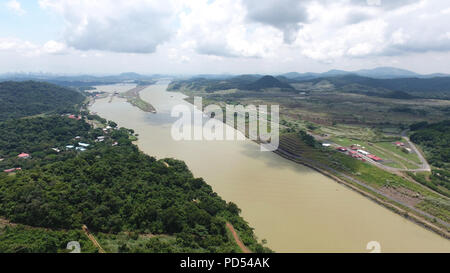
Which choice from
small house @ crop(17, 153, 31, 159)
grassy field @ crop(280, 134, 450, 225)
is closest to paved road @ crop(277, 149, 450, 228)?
grassy field @ crop(280, 134, 450, 225)

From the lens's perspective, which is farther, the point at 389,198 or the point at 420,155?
the point at 420,155

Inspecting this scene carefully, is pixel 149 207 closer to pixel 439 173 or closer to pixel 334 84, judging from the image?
pixel 439 173

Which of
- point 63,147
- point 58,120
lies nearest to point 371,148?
point 63,147

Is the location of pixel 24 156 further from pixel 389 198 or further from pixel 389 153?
pixel 389 153

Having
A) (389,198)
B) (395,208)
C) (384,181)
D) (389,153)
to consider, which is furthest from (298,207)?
(389,153)

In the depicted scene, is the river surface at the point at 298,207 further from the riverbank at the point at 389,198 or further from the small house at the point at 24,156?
the small house at the point at 24,156

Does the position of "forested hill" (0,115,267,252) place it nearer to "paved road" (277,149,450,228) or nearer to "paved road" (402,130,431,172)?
"paved road" (277,149,450,228)

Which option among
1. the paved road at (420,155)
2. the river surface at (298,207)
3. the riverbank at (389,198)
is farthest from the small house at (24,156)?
the paved road at (420,155)
